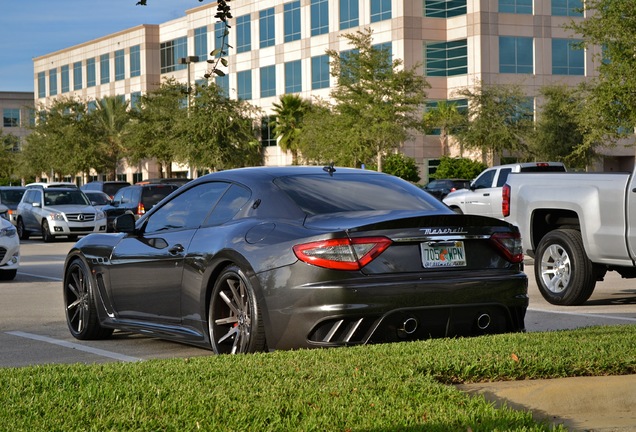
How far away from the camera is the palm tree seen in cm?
7575

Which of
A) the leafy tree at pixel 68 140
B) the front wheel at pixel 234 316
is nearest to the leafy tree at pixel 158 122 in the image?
the leafy tree at pixel 68 140

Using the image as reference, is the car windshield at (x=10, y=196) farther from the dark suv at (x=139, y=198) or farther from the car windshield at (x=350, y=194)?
the car windshield at (x=350, y=194)

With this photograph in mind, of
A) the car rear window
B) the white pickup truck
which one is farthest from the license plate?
the car rear window

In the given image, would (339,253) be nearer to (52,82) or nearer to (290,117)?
(290,117)

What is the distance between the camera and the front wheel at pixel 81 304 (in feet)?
33.4

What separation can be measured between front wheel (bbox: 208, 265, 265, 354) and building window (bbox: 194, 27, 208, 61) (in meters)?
78.9

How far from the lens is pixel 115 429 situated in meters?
5.28

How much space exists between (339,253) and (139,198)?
85.2 feet

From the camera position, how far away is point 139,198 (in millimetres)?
32844

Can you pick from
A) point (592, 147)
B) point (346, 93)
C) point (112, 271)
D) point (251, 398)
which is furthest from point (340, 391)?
point (592, 147)

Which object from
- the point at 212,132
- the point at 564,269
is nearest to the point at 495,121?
the point at 212,132

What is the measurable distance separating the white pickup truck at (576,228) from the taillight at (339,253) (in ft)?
19.5

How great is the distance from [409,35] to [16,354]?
5935 cm

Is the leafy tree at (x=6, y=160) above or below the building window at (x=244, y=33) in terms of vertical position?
below
